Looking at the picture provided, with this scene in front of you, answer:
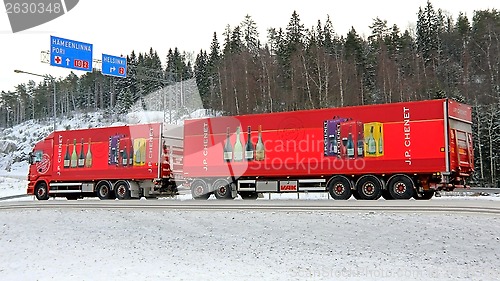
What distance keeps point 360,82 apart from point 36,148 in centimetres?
3496

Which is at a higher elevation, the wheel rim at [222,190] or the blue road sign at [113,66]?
the blue road sign at [113,66]

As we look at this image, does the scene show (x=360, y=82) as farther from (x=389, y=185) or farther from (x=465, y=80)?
(x=389, y=185)

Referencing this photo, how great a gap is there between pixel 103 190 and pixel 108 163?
1421mm

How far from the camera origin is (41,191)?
28.6 metres

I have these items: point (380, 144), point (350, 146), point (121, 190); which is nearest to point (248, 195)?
point (350, 146)

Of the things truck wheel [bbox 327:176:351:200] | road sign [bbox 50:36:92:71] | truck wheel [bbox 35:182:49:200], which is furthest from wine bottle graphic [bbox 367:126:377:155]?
truck wheel [bbox 35:182:49:200]

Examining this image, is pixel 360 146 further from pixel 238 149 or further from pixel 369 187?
pixel 238 149

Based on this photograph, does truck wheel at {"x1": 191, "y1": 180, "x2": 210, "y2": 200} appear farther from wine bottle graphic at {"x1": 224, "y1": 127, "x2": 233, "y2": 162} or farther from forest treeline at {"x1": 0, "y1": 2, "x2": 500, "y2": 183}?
forest treeline at {"x1": 0, "y1": 2, "x2": 500, "y2": 183}

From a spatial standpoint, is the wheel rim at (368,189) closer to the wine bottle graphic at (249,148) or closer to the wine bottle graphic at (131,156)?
the wine bottle graphic at (249,148)

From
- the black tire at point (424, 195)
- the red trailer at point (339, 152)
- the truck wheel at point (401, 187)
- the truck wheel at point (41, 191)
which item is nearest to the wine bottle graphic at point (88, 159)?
the truck wheel at point (41, 191)

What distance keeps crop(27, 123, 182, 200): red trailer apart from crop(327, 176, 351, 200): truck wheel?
315 inches

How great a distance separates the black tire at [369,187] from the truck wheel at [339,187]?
1.26 ft

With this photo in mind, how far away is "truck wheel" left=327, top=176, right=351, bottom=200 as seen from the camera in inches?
798

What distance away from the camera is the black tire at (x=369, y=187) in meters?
19.8
